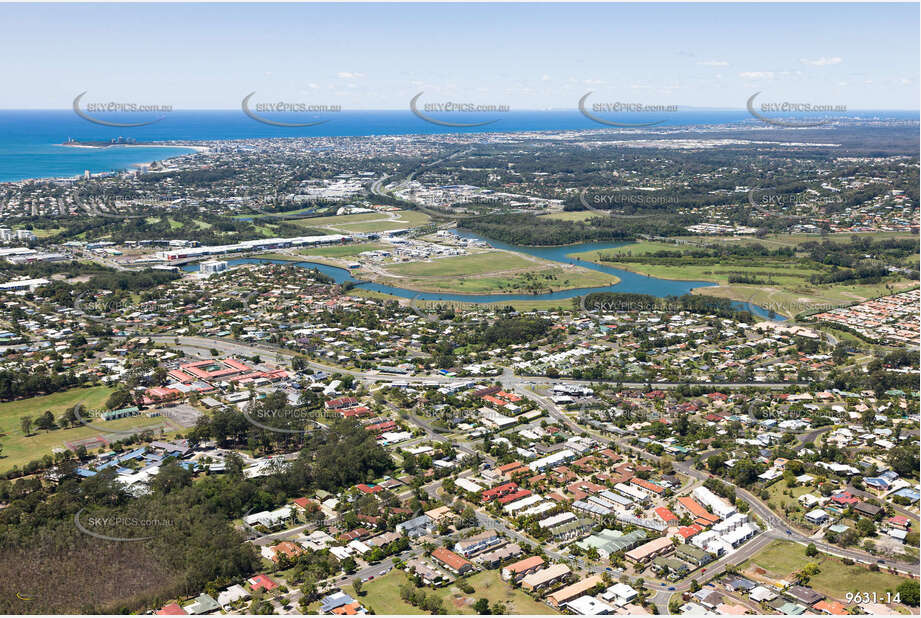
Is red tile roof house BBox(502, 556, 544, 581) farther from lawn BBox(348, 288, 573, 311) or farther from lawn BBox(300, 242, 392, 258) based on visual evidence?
lawn BBox(300, 242, 392, 258)

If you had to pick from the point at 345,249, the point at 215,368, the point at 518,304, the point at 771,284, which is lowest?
the point at 215,368

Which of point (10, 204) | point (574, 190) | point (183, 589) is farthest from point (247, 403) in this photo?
point (574, 190)

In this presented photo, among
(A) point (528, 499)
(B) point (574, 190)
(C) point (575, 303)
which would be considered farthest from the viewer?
(B) point (574, 190)

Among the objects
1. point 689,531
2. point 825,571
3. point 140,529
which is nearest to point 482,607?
point 689,531

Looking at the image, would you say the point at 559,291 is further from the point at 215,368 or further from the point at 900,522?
the point at 900,522

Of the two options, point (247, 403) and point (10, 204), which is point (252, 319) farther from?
point (10, 204)

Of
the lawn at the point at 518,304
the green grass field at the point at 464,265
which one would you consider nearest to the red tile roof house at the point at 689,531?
the lawn at the point at 518,304
